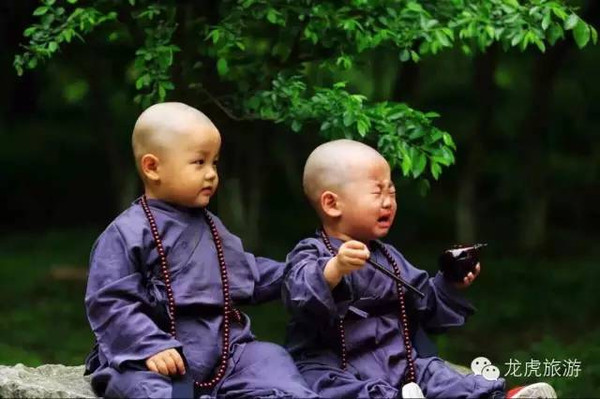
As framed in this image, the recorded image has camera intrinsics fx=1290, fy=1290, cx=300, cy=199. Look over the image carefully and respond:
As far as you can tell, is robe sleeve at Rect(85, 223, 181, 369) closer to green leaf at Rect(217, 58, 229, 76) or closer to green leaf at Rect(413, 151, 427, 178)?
green leaf at Rect(413, 151, 427, 178)

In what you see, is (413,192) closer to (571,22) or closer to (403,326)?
(571,22)

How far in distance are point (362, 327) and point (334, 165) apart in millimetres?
623

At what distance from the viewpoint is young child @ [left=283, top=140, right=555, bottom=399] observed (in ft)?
15.5

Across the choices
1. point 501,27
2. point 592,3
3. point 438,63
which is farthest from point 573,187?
point 501,27

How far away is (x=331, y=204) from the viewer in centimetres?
493

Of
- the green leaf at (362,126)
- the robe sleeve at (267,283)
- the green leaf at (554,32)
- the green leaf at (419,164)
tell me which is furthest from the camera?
the green leaf at (554,32)

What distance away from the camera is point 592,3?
11922 mm

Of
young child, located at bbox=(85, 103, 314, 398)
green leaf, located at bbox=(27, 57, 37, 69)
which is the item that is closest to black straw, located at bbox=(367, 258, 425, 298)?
young child, located at bbox=(85, 103, 314, 398)

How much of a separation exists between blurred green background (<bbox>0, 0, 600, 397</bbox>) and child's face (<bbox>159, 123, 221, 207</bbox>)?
2.04 meters

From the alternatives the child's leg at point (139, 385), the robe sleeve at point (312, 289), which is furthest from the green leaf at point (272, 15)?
the child's leg at point (139, 385)

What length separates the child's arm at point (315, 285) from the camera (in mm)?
4605

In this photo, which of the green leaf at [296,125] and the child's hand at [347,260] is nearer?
the child's hand at [347,260]

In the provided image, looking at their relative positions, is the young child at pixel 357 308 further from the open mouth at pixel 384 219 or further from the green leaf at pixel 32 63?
the green leaf at pixel 32 63

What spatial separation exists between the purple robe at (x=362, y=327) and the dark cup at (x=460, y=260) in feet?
0.38
